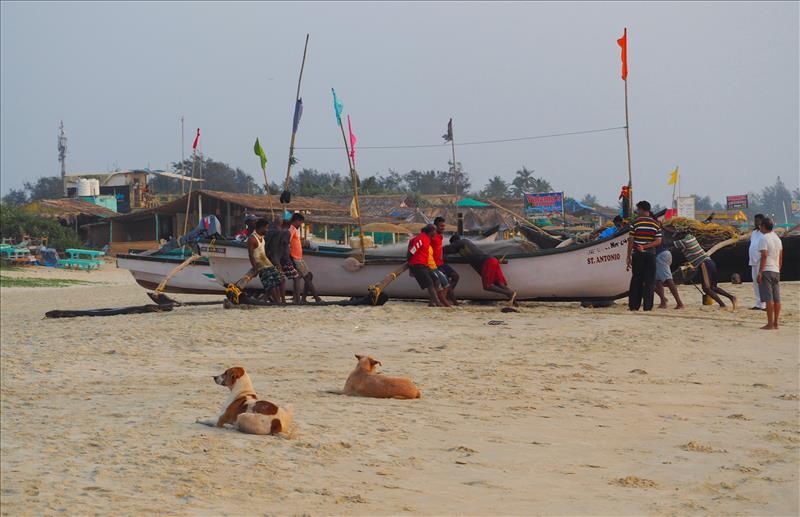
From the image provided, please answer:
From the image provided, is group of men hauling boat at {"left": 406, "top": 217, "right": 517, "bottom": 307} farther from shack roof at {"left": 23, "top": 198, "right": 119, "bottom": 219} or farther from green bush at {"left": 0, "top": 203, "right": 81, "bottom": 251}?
shack roof at {"left": 23, "top": 198, "right": 119, "bottom": 219}

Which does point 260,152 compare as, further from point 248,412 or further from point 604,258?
point 248,412

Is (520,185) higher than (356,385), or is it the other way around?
(520,185)

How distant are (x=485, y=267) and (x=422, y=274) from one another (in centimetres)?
102

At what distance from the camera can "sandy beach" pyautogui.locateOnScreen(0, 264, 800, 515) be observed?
16.1 feet

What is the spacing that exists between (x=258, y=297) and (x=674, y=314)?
6.51 meters

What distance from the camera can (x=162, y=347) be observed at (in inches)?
443

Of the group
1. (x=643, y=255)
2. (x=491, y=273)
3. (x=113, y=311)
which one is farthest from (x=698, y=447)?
(x=113, y=311)

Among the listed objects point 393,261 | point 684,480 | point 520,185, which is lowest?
point 684,480

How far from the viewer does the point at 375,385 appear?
736 centimetres

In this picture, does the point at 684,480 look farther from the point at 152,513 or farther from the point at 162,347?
the point at 162,347

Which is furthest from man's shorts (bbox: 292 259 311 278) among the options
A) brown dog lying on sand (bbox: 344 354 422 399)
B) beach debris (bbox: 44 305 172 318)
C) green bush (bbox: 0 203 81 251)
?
green bush (bbox: 0 203 81 251)

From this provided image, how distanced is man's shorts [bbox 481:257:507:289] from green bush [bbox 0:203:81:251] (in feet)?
91.8

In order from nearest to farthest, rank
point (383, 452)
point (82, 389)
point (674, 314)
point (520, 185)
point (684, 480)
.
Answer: point (684, 480) → point (383, 452) → point (82, 389) → point (674, 314) → point (520, 185)

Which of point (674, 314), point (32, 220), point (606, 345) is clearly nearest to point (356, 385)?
point (606, 345)
